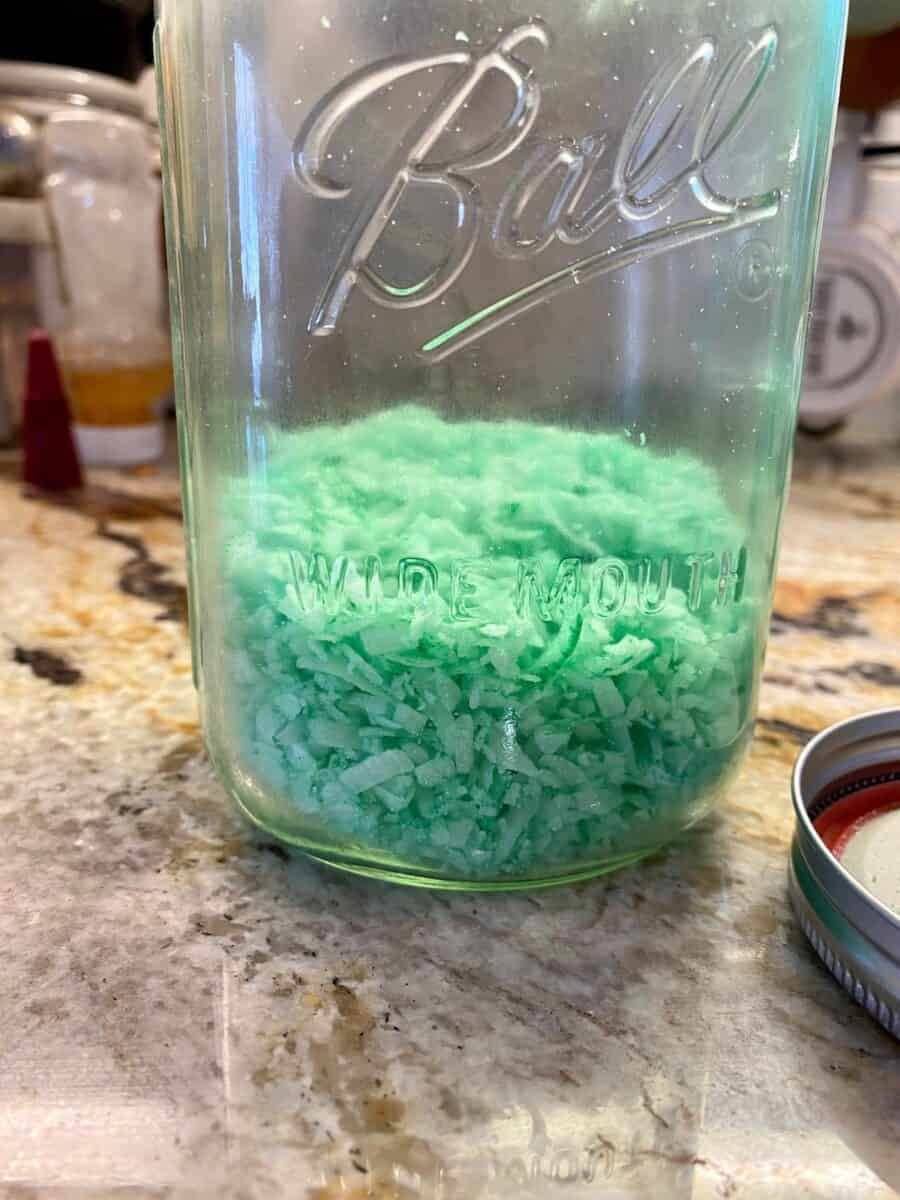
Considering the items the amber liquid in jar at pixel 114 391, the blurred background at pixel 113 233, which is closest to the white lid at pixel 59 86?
the blurred background at pixel 113 233

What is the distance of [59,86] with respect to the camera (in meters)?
1.05

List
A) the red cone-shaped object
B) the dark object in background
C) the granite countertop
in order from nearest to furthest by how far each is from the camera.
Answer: the granite countertop < the red cone-shaped object < the dark object in background

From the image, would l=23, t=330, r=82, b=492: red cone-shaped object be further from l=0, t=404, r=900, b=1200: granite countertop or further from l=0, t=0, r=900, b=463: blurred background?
l=0, t=404, r=900, b=1200: granite countertop

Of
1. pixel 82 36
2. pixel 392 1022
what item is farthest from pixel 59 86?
pixel 392 1022

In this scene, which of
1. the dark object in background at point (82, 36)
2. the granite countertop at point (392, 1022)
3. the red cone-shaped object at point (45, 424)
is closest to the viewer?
the granite countertop at point (392, 1022)

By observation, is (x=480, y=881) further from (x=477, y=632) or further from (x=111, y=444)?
(x=111, y=444)

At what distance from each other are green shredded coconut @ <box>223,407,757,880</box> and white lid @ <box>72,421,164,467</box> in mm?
810

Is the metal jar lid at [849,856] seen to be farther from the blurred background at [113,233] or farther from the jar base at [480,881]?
the blurred background at [113,233]

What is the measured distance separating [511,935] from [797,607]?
437 millimetres

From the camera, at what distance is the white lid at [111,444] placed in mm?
1086

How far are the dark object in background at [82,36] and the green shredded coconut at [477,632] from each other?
94 centimetres

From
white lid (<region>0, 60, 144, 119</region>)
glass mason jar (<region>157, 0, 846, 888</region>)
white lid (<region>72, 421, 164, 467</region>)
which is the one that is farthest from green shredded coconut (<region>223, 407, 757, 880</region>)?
white lid (<region>0, 60, 144, 119</region>)

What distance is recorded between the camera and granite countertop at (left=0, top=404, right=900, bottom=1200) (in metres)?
0.25

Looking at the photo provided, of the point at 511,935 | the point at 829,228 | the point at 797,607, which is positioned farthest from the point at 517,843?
the point at 829,228
